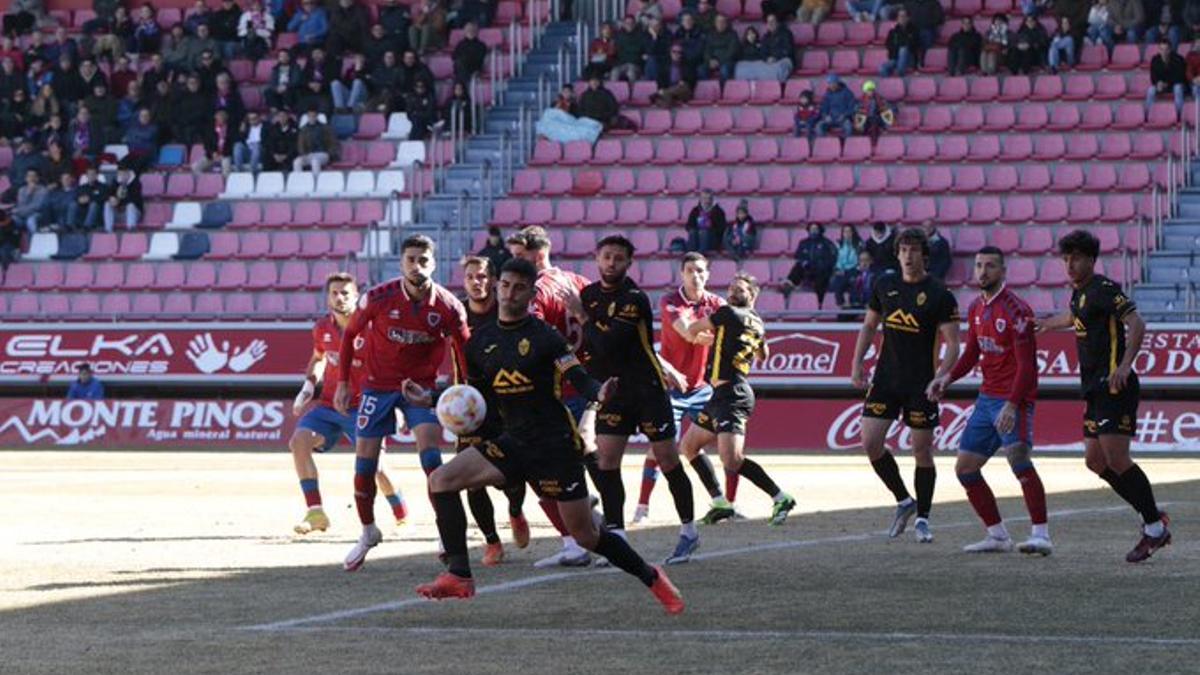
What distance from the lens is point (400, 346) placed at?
52.6ft

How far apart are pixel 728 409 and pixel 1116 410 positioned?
4.58 m

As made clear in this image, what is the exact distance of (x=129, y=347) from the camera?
3712cm

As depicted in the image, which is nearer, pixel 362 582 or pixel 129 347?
pixel 362 582

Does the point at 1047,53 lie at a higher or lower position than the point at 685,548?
higher

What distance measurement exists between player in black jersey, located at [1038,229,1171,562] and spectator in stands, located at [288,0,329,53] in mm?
29782

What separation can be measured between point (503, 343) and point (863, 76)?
2900cm

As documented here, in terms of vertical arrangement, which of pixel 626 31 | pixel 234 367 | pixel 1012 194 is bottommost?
pixel 234 367

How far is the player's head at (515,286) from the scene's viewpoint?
41.2 feet

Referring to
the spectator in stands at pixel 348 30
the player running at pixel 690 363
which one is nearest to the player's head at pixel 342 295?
the player running at pixel 690 363

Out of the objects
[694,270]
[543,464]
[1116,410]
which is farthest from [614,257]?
[694,270]

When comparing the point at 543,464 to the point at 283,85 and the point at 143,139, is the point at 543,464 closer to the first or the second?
the point at 283,85

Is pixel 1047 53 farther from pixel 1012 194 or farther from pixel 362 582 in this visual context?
pixel 362 582

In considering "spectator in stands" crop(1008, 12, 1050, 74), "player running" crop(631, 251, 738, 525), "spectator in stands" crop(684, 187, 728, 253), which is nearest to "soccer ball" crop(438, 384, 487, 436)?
"player running" crop(631, 251, 738, 525)

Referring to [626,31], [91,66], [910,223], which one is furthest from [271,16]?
[910,223]
